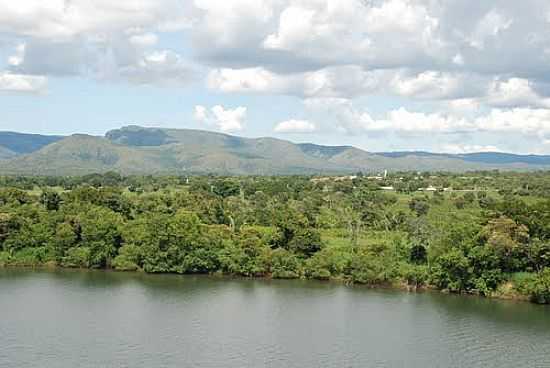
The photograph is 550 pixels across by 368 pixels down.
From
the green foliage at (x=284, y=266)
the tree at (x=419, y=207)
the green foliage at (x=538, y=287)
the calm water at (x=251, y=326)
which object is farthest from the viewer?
the tree at (x=419, y=207)

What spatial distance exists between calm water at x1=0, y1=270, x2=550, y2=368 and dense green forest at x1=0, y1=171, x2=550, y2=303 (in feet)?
9.93

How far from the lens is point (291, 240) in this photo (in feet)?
252

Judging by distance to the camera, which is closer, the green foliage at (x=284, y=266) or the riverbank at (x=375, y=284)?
the riverbank at (x=375, y=284)

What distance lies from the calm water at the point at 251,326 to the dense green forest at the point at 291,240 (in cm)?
303

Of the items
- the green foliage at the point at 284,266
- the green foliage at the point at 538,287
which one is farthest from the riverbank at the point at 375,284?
the green foliage at the point at 538,287

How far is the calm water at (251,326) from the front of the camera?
44.6m

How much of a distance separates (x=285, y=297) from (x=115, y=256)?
23.7m

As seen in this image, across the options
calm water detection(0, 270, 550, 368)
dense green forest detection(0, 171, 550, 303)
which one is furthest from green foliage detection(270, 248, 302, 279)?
calm water detection(0, 270, 550, 368)

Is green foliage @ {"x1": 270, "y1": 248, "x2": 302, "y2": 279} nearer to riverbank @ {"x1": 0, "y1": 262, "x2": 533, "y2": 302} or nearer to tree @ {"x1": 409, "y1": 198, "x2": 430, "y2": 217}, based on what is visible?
riverbank @ {"x1": 0, "y1": 262, "x2": 533, "y2": 302}

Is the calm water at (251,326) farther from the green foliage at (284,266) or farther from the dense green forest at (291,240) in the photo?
the dense green forest at (291,240)

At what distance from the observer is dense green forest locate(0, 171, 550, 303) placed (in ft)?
214

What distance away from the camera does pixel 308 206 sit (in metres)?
102

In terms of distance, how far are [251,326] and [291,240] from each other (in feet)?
81.9

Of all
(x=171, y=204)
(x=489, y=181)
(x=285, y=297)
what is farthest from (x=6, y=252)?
(x=489, y=181)
